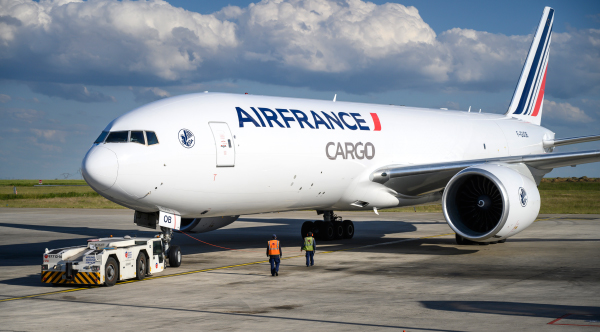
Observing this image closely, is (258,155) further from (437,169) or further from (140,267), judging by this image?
(437,169)

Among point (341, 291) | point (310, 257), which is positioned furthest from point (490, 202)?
point (341, 291)

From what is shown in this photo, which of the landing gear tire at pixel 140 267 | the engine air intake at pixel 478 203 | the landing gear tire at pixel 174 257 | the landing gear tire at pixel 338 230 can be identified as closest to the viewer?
the landing gear tire at pixel 140 267

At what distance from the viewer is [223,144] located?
620 inches

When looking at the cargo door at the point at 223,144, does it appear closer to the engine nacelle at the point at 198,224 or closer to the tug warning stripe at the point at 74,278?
the tug warning stripe at the point at 74,278

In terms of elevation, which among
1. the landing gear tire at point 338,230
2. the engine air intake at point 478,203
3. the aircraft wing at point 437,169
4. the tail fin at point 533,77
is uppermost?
the tail fin at point 533,77

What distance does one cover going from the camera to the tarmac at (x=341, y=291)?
31.9 ft

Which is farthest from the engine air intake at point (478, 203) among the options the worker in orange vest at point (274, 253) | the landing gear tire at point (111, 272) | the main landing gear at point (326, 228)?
the landing gear tire at point (111, 272)

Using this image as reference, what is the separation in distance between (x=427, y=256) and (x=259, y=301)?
27.5 feet

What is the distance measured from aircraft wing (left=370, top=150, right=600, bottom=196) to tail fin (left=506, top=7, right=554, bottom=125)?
9.05 m

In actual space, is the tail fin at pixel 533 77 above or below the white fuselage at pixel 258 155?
above

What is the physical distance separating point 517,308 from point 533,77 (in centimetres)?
2075

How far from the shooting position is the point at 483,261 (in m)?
17.3

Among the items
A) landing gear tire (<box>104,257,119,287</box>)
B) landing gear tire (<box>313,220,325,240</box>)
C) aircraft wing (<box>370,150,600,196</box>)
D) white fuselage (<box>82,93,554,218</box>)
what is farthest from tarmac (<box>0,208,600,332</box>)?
aircraft wing (<box>370,150,600,196</box>)

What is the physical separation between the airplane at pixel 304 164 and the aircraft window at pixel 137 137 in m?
0.03
